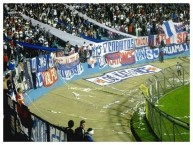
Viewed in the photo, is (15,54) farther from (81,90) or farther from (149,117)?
(149,117)

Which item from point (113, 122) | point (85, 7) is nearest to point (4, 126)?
point (113, 122)

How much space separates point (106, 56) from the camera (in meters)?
29.0

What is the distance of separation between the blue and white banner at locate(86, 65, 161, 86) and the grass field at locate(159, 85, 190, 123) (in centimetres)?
418

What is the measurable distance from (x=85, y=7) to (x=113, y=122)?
13.5m

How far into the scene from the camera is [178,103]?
74.1ft

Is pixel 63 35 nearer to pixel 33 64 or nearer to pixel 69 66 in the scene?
pixel 69 66

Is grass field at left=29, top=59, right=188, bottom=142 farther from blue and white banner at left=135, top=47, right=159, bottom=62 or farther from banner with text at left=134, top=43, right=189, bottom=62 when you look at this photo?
banner with text at left=134, top=43, right=189, bottom=62

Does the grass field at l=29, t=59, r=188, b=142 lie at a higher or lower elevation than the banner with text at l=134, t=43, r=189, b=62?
lower

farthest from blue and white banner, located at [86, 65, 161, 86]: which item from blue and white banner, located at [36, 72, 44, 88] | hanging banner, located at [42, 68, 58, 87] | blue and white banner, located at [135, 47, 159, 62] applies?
blue and white banner, located at [36, 72, 44, 88]

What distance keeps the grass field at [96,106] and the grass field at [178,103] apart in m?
1.49

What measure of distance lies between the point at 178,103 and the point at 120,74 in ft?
22.3

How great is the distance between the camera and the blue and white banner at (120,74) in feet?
87.8

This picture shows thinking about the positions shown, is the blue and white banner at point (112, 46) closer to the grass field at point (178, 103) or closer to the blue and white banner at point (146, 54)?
the blue and white banner at point (146, 54)

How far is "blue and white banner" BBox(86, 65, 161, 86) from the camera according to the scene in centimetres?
2677
